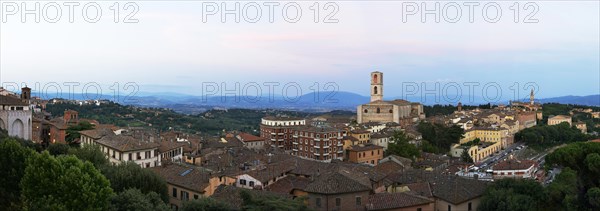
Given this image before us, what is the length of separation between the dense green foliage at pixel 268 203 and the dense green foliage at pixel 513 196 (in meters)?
8.19

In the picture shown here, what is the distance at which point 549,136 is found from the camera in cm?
6241

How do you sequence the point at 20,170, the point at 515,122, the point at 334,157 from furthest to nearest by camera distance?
the point at 515,122
the point at 334,157
the point at 20,170

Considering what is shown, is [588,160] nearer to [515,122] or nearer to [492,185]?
[492,185]

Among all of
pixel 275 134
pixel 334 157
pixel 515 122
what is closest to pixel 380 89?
pixel 515 122

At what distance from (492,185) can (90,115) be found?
228ft

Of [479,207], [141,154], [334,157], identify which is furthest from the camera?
[334,157]

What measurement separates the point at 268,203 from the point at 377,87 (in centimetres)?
5812

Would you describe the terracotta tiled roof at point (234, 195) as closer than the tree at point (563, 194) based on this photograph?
Yes

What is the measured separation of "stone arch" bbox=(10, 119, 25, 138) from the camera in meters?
37.0

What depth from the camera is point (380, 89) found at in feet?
242

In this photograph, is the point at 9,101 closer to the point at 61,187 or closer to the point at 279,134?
the point at 279,134

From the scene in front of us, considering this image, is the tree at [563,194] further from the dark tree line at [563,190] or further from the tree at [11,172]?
the tree at [11,172]

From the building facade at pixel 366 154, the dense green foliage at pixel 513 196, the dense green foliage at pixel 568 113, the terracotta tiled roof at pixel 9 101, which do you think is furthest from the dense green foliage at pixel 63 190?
the dense green foliage at pixel 568 113

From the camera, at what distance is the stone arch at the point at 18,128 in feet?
121
